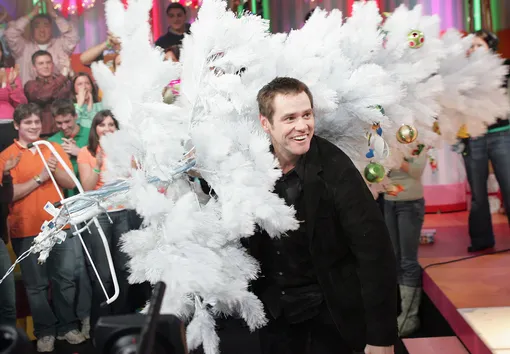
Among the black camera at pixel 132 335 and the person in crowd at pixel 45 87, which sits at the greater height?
the person in crowd at pixel 45 87

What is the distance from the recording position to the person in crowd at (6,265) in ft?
10.7

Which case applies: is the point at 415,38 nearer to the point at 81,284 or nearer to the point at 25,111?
the point at 25,111

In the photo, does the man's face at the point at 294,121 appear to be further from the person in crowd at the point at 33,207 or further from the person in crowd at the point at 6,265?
the person in crowd at the point at 6,265

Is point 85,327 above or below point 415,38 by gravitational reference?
below

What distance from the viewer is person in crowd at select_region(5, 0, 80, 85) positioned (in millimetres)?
3568

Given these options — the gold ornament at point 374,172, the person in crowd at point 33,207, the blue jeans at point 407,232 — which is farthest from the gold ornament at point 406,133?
the person in crowd at point 33,207

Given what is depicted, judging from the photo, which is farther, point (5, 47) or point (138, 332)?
point (5, 47)

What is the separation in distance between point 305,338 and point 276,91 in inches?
31.4

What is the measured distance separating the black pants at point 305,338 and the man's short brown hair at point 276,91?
26.4 inches

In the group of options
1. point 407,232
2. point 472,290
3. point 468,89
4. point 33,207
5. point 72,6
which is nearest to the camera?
point 468,89

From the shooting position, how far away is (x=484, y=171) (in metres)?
3.66

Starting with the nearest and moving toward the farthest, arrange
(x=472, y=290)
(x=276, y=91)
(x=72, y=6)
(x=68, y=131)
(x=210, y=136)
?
(x=210, y=136) → (x=276, y=91) → (x=472, y=290) → (x=68, y=131) → (x=72, y=6)

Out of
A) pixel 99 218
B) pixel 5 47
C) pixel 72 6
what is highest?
pixel 72 6

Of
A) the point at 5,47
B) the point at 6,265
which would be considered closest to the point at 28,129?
the point at 5,47
